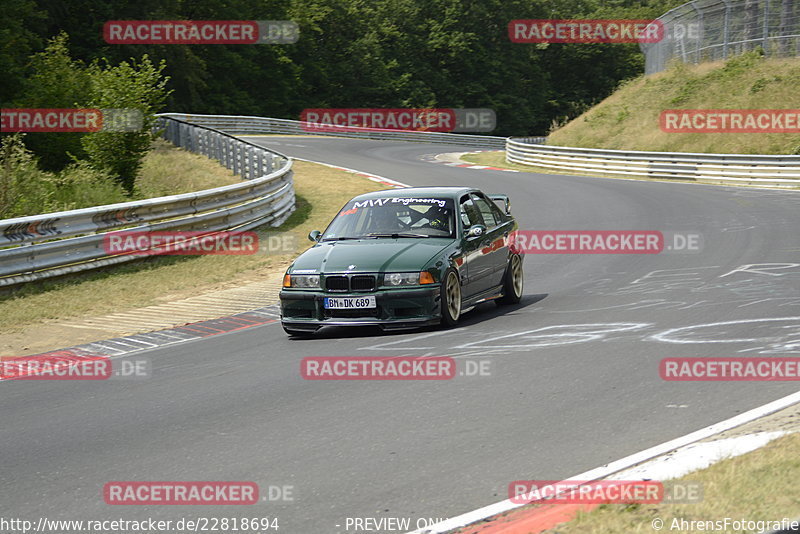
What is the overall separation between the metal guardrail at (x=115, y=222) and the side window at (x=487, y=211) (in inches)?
242

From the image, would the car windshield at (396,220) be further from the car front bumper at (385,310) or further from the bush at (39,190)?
the bush at (39,190)

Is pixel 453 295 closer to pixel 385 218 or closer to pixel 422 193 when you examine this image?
pixel 385 218

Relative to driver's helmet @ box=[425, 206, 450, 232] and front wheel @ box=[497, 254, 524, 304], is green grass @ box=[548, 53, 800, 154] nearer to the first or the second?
front wheel @ box=[497, 254, 524, 304]

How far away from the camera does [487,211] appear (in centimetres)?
1234

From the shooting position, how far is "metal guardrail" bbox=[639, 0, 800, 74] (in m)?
40.5

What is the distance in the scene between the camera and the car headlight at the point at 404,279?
32.9 feet

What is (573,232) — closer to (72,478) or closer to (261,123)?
(72,478)

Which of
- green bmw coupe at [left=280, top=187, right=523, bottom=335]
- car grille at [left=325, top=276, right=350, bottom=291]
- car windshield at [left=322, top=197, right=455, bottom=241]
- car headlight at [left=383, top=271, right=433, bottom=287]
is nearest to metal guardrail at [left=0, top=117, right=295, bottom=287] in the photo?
green bmw coupe at [left=280, top=187, right=523, bottom=335]

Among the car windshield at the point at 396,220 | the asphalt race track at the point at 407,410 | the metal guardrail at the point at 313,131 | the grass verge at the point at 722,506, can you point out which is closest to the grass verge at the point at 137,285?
the asphalt race track at the point at 407,410

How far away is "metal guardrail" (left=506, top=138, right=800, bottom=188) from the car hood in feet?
69.9

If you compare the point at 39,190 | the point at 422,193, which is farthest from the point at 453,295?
the point at 39,190

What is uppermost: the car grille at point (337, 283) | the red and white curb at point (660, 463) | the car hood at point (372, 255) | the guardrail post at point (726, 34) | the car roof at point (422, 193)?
the guardrail post at point (726, 34)

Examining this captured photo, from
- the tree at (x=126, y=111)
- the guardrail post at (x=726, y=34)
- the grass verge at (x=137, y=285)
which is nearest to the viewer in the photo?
the grass verge at (x=137, y=285)

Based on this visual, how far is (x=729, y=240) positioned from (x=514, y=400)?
1161cm
